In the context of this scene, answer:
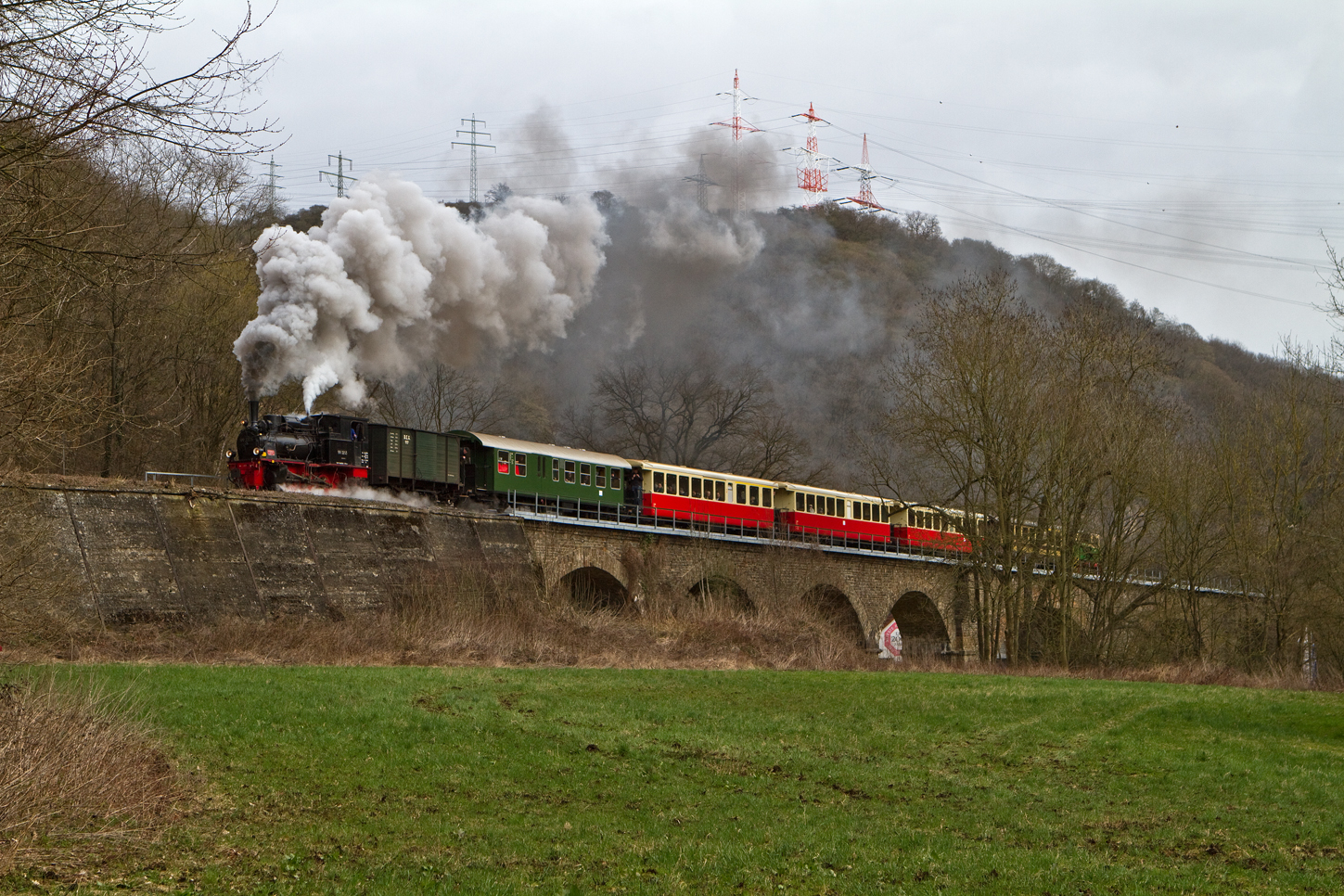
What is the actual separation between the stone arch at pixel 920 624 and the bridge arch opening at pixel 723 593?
11511 mm

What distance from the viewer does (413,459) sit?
35.3m

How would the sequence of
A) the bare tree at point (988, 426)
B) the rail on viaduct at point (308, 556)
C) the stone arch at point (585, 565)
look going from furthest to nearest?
the stone arch at point (585, 565)
the bare tree at point (988, 426)
the rail on viaduct at point (308, 556)

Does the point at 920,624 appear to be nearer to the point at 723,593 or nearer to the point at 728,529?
the point at 728,529

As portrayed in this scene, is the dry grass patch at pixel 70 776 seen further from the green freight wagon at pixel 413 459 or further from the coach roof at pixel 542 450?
the coach roof at pixel 542 450

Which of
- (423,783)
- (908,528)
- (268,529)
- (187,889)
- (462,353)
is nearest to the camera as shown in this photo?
(187,889)

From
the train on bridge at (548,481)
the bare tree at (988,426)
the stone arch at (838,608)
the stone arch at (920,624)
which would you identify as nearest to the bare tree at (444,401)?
the train on bridge at (548,481)

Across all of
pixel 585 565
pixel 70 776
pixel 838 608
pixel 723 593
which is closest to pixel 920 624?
pixel 838 608

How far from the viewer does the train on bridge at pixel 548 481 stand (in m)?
32.3

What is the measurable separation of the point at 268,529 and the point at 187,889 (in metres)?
22.7

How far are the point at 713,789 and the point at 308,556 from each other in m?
19.5

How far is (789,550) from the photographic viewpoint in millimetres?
43625

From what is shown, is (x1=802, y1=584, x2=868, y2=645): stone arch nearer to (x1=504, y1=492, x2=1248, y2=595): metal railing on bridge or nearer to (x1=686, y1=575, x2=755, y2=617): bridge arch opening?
(x1=504, y1=492, x2=1248, y2=595): metal railing on bridge

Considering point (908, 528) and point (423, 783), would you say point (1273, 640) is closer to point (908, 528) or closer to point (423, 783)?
point (908, 528)

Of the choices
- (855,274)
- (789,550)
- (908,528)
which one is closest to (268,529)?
(789,550)
